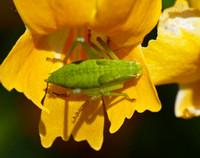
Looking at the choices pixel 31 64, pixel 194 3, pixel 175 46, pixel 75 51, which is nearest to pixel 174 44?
pixel 175 46

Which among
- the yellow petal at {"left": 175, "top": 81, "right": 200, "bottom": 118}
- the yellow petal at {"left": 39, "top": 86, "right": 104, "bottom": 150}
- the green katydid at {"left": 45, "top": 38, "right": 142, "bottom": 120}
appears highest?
the green katydid at {"left": 45, "top": 38, "right": 142, "bottom": 120}

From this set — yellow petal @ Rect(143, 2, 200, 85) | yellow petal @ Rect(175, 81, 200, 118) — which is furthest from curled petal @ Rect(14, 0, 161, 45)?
yellow petal @ Rect(175, 81, 200, 118)

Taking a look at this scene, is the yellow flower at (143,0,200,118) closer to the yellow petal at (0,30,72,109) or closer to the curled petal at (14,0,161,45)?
the curled petal at (14,0,161,45)

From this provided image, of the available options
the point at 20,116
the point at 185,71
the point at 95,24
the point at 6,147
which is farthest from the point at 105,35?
the point at 6,147

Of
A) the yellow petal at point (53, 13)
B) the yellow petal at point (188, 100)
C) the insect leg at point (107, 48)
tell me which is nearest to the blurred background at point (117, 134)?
the yellow petal at point (188, 100)

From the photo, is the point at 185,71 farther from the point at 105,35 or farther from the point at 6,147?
the point at 6,147

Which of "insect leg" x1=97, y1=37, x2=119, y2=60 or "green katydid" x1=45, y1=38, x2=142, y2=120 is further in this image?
"insect leg" x1=97, y1=37, x2=119, y2=60

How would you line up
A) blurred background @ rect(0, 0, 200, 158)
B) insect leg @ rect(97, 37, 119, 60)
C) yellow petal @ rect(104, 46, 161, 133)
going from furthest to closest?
blurred background @ rect(0, 0, 200, 158), insect leg @ rect(97, 37, 119, 60), yellow petal @ rect(104, 46, 161, 133)

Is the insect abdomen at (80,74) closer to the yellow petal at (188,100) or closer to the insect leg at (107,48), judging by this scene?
the insect leg at (107,48)
